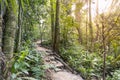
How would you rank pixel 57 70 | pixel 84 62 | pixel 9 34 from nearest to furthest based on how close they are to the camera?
pixel 9 34 < pixel 57 70 < pixel 84 62

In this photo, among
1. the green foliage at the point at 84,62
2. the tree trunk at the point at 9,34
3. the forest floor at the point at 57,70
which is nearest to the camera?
the tree trunk at the point at 9,34

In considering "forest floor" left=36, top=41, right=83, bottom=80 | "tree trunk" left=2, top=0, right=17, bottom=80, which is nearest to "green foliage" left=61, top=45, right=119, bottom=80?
"forest floor" left=36, top=41, right=83, bottom=80

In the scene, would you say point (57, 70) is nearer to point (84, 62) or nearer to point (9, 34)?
point (84, 62)

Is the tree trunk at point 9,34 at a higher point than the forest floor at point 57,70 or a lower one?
higher

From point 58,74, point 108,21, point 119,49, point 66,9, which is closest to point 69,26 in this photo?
point 66,9

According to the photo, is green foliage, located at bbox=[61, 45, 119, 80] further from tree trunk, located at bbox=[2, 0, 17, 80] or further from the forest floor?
tree trunk, located at bbox=[2, 0, 17, 80]

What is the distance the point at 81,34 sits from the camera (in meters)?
11.1

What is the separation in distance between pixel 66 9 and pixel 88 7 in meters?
1.11

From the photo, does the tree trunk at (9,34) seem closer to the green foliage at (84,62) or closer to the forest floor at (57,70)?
the forest floor at (57,70)

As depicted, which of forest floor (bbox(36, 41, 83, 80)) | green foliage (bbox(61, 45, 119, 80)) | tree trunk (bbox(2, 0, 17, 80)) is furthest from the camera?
green foliage (bbox(61, 45, 119, 80))

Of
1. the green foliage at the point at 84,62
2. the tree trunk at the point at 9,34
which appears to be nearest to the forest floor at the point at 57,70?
the green foliage at the point at 84,62

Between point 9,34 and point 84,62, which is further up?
point 9,34

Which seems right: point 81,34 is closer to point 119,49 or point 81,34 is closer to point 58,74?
point 119,49

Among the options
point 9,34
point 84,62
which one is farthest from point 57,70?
point 9,34
